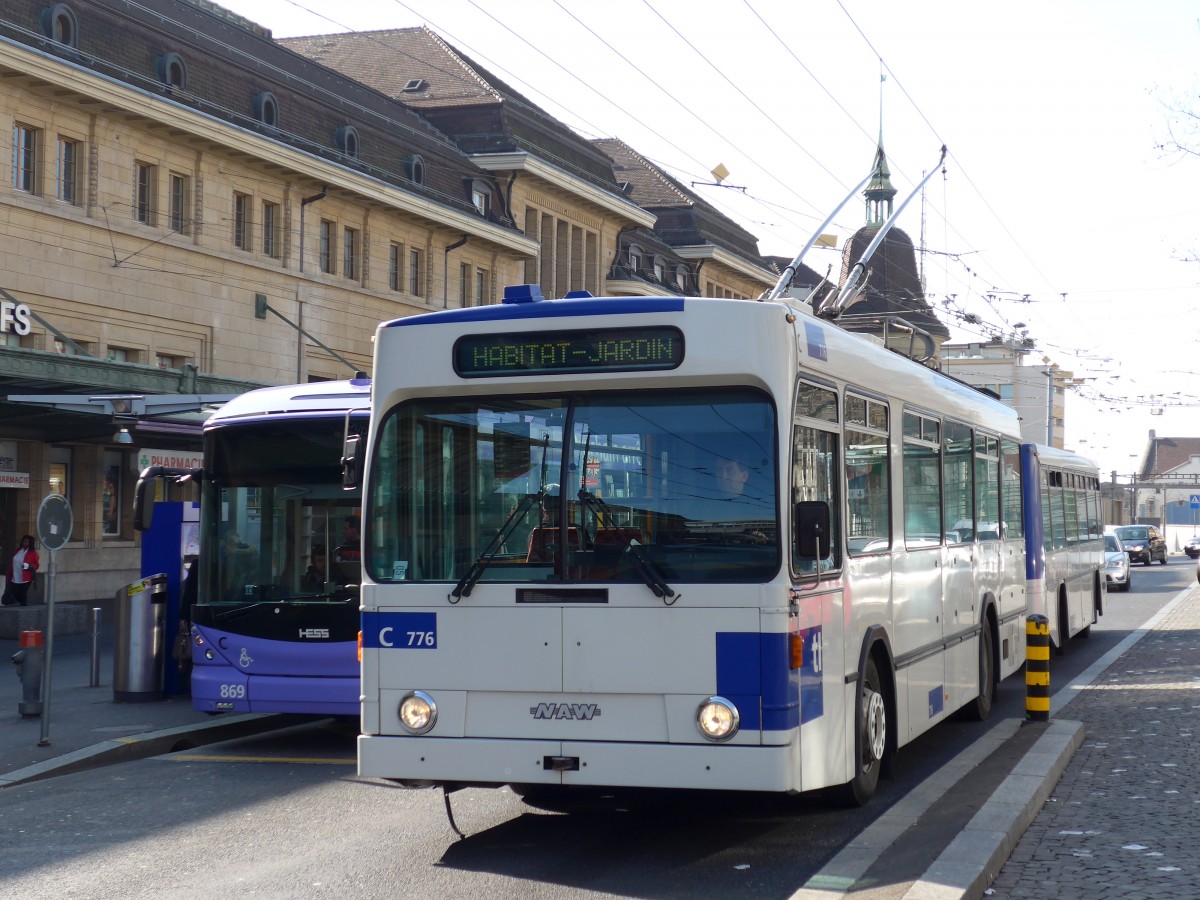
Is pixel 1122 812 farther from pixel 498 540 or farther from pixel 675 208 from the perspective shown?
pixel 675 208

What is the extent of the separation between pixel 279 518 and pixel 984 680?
19.6 feet

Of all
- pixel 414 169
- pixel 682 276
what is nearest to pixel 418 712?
pixel 414 169

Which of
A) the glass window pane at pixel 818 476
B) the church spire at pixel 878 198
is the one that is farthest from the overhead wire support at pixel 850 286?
the church spire at pixel 878 198

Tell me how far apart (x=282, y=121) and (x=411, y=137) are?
6.38 metres

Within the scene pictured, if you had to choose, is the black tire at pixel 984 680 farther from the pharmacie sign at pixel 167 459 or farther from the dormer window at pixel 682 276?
the dormer window at pixel 682 276

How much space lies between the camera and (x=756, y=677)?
24.3 feet

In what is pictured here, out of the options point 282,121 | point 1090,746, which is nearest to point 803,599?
point 1090,746

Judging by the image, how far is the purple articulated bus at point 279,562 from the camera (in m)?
12.4

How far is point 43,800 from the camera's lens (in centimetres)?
1040

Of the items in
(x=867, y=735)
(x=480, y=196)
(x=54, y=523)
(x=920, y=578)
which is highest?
(x=480, y=196)

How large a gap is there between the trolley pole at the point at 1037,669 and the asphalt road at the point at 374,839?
116 centimetres

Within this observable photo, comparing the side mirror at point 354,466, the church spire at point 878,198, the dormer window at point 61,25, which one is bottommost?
the side mirror at point 354,466

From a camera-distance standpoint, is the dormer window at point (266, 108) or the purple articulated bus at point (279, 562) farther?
the dormer window at point (266, 108)

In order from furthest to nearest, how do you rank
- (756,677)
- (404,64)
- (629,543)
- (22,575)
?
(404,64), (22,575), (629,543), (756,677)
